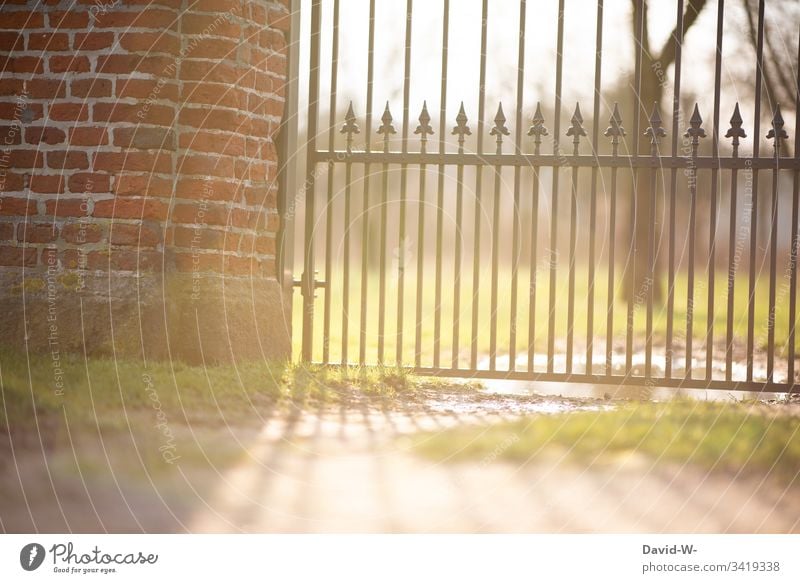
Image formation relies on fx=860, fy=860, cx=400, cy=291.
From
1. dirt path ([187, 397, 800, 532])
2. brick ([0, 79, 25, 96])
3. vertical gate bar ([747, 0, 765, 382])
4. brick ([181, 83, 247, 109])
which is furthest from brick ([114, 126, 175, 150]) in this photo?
vertical gate bar ([747, 0, 765, 382])

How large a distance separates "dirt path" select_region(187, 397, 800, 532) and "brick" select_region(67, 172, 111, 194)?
1.61 metres

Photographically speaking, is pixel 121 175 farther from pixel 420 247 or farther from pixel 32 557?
pixel 32 557

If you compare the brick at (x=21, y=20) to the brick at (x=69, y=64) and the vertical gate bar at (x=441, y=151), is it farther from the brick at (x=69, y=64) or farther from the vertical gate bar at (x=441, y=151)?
the vertical gate bar at (x=441, y=151)

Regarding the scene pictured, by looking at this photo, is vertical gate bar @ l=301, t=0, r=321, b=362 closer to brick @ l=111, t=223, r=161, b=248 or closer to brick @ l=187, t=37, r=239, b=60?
brick @ l=187, t=37, r=239, b=60

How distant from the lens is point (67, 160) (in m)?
4.14

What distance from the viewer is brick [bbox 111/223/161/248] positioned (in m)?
4.06

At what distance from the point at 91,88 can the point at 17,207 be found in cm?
69

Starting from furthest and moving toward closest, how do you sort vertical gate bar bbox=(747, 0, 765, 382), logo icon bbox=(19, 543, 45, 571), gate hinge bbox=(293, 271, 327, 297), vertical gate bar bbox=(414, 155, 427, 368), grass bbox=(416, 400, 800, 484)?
gate hinge bbox=(293, 271, 327, 297), vertical gate bar bbox=(414, 155, 427, 368), vertical gate bar bbox=(747, 0, 765, 382), grass bbox=(416, 400, 800, 484), logo icon bbox=(19, 543, 45, 571)

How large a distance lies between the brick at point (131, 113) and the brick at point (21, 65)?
1.30 feet

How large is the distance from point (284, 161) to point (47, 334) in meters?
1.53

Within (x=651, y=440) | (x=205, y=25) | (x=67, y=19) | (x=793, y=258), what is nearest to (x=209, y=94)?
(x=205, y=25)

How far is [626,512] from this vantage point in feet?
8.82

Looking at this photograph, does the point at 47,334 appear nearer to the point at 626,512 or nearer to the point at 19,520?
the point at 19,520

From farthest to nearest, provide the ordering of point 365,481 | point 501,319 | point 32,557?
1. point 501,319
2. point 365,481
3. point 32,557
